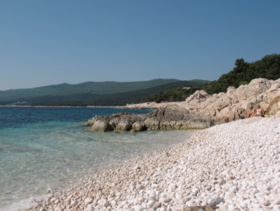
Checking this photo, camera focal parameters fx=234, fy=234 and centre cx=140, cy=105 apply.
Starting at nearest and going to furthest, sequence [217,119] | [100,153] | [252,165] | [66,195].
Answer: [252,165] → [66,195] → [100,153] → [217,119]

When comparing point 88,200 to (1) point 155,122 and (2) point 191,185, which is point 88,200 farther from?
(1) point 155,122

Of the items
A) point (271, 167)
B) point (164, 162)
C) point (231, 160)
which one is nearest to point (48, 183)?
point (164, 162)

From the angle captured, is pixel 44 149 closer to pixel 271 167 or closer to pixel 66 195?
pixel 66 195

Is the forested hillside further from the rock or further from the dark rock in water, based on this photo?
the rock

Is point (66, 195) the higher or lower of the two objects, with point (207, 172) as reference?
lower

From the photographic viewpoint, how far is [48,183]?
30.0 ft

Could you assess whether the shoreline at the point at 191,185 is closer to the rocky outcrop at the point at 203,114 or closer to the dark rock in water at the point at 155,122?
the rocky outcrop at the point at 203,114

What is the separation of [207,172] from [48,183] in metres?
6.06

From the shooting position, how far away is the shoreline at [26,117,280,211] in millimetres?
5258

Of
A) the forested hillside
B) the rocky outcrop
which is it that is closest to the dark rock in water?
the rocky outcrop

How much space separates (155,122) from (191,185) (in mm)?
21583

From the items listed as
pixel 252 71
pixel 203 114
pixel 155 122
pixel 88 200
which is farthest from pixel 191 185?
pixel 252 71

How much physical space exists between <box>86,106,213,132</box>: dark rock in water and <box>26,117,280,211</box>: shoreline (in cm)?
1648

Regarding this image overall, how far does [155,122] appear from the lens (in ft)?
91.9
